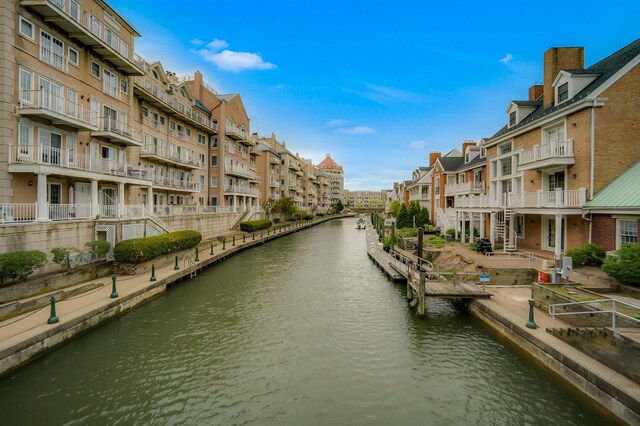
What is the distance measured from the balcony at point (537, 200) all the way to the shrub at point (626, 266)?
5365 mm

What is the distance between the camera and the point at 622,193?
15.5 meters

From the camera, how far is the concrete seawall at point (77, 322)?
9164 millimetres

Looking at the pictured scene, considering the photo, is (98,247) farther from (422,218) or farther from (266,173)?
(266,173)

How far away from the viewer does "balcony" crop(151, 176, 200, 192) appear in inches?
1252

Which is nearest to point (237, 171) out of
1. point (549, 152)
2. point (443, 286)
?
point (443, 286)

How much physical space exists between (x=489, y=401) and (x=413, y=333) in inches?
176

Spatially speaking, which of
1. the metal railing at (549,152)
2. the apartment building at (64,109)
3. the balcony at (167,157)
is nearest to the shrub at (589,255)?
the metal railing at (549,152)

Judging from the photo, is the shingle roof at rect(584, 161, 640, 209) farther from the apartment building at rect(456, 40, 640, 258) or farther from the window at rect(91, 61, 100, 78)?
the window at rect(91, 61, 100, 78)

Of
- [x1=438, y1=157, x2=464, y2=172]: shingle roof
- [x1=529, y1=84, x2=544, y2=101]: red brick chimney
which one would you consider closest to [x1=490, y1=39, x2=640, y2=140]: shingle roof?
[x1=529, y1=84, x2=544, y2=101]: red brick chimney

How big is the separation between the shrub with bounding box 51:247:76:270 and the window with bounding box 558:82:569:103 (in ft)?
98.4

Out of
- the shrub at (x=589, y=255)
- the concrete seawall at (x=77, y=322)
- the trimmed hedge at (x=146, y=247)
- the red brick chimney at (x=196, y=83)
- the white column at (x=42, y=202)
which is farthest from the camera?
the red brick chimney at (x=196, y=83)

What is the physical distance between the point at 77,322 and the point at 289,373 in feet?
27.1

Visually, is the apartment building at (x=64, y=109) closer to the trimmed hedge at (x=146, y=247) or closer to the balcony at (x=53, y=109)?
the balcony at (x=53, y=109)

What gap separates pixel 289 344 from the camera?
11648 millimetres
